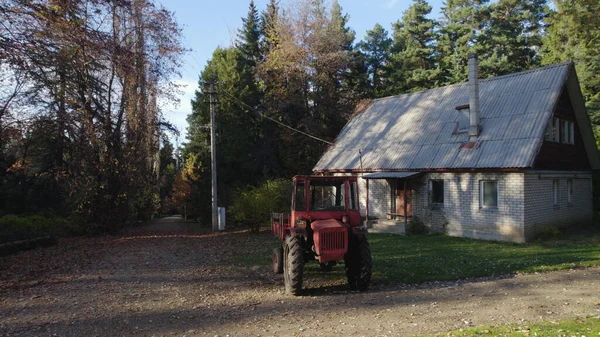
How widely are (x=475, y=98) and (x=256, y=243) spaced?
37.5ft

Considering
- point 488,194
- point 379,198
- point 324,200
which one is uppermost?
point 324,200

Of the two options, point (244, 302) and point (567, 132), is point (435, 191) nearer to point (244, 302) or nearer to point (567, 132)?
point (567, 132)

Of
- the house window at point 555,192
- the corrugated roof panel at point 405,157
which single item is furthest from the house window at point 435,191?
the house window at point 555,192

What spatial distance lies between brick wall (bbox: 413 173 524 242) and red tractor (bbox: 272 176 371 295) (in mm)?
9401

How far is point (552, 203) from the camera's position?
1775 centimetres

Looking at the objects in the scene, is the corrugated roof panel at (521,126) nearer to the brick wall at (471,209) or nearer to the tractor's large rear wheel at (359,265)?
the brick wall at (471,209)

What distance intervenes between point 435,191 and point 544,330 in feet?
44.8

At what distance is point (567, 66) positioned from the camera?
1755cm

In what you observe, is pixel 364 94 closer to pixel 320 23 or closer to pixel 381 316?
pixel 320 23

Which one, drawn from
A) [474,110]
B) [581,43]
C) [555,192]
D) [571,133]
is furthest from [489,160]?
[581,43]

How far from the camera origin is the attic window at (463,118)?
18953 millimetres

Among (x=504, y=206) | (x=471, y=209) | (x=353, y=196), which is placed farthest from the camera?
(x=471, y=209)

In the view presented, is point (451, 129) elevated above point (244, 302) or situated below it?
above

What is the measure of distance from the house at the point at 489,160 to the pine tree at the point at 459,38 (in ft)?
45.7
